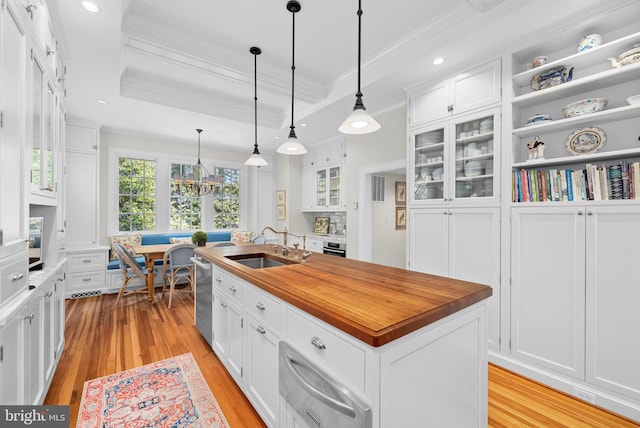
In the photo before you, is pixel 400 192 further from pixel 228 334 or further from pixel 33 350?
pixel 33 350

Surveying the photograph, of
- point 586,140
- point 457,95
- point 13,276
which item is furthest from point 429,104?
point 13,276

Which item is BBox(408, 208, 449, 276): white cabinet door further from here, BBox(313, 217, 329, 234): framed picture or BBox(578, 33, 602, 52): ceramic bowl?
BBox(313, 217, 329, 234): framed picture

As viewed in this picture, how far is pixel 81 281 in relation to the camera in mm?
4270

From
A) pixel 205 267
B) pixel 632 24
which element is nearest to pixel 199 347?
pixel 205 267

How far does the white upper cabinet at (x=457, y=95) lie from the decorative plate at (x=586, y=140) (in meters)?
0.64

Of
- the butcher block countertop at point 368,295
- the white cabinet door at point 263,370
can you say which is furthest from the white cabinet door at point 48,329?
the white cabinet door at point 263,370

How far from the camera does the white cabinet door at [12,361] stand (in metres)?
1.18

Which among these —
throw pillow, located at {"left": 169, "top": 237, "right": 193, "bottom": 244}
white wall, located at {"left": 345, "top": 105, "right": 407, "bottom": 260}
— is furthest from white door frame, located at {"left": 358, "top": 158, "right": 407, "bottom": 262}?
throw pillow, located at {"left": 169, "top": 237, "right": 193, "bottom": 244}

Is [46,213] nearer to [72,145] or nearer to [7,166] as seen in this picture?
[7,166]

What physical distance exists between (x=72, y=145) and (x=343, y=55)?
4.26m

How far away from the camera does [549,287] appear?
2.14 meters

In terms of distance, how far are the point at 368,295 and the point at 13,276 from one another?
1.69 metres

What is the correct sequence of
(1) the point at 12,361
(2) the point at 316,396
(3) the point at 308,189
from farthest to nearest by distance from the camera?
(3) the point at 308,189 < (1) the point at 12,361 < (2) the point at 316,396

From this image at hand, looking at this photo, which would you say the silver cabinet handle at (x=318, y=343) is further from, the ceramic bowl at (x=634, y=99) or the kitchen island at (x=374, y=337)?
the ceramic bowl at (x=634, y=99)
